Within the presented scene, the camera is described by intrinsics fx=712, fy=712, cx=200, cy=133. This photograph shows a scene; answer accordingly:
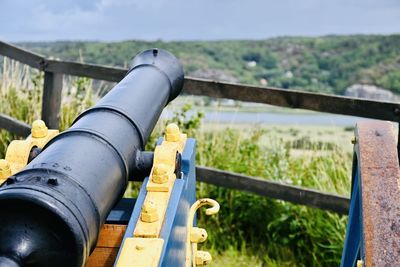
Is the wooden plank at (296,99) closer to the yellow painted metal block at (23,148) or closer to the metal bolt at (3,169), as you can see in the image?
the yellow painted metal block at (23,148)

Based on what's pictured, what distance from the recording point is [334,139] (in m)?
6.04

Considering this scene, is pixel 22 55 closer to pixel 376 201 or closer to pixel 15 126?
pixel 15 126

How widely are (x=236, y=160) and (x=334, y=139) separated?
3.29ft

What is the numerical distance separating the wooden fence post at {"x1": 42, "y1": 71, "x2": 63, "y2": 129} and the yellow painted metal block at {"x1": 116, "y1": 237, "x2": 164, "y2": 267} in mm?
3353

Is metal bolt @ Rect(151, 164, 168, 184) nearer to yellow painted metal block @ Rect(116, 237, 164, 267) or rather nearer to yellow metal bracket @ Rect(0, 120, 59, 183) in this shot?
yellow painted metal block @ Rect(116, 237, 164, 267)

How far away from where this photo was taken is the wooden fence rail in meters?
4.04

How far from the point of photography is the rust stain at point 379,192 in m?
Result: 1.79

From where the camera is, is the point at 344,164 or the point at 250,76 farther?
the point at 250,76

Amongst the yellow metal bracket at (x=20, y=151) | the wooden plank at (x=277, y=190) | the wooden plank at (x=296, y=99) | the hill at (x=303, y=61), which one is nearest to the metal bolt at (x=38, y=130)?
the yellow metal bracket at (x=20, y=151)

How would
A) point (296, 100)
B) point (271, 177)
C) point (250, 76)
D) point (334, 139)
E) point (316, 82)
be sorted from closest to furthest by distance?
point (296, 100), point (271, 177), point (334, 139), point (250, 76), point (316, 82)

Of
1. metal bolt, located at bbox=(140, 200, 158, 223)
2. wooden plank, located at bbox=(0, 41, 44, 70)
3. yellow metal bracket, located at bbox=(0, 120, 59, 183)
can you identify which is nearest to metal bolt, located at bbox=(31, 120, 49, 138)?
yellow metal bracket, located at bbox=(0, 120, 59, 183)

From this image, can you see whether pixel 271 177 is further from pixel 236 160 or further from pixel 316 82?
pixel 316 82

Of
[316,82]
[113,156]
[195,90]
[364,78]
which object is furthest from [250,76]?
[113,156]

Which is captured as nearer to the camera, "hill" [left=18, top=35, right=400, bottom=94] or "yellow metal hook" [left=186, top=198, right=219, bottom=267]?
"yellow metal hook" [left=186, top=198, right=219, bottom=267]
